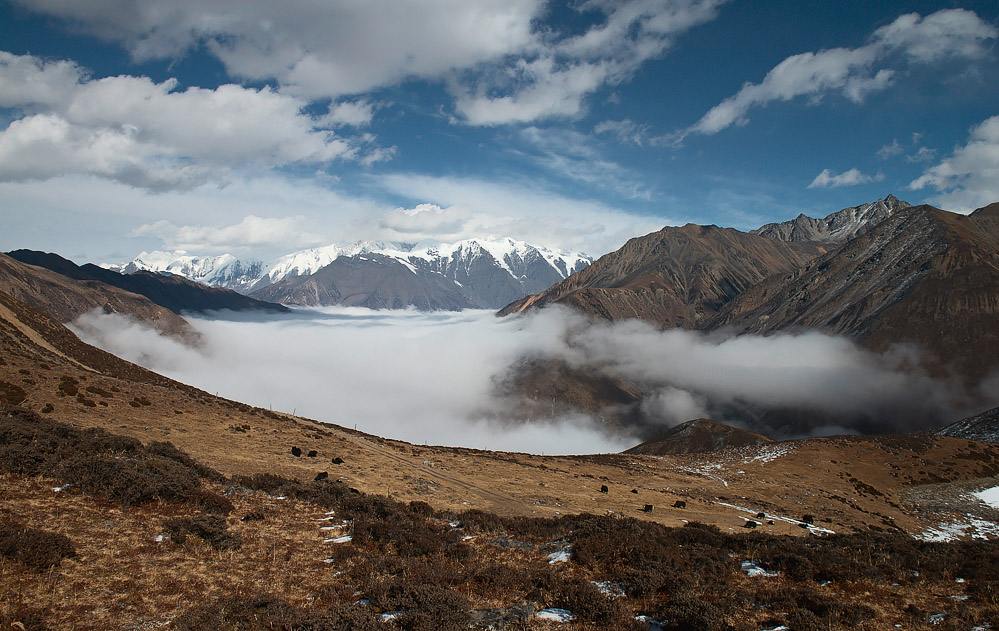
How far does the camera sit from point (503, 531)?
68.8 feet

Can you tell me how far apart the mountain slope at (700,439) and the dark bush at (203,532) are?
135 meters

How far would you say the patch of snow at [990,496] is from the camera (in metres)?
62.7

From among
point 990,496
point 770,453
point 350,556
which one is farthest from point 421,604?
point 770,453

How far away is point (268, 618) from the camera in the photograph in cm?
1085

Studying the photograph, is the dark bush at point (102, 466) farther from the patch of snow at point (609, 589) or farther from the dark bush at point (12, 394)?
the patch of snow at point (609, 589)

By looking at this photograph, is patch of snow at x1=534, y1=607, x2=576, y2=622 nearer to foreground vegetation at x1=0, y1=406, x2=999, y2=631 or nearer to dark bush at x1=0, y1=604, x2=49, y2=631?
foreground vegetation at x1=0, y1=406, x2=999, y2=631

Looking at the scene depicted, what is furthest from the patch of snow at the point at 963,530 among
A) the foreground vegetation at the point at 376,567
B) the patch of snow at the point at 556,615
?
the patch of snow at the point at 556,615

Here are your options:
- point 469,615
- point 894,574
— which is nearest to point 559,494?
point 894,574

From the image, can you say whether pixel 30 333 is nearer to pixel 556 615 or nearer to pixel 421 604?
pixel 421 604

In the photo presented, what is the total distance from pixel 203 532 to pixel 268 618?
20.9 ft

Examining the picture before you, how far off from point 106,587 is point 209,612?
9.64ft

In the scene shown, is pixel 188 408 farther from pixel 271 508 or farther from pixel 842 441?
pixel 842 441

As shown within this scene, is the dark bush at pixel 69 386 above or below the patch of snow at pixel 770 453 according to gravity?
above

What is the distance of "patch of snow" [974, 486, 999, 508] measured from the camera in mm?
62688
